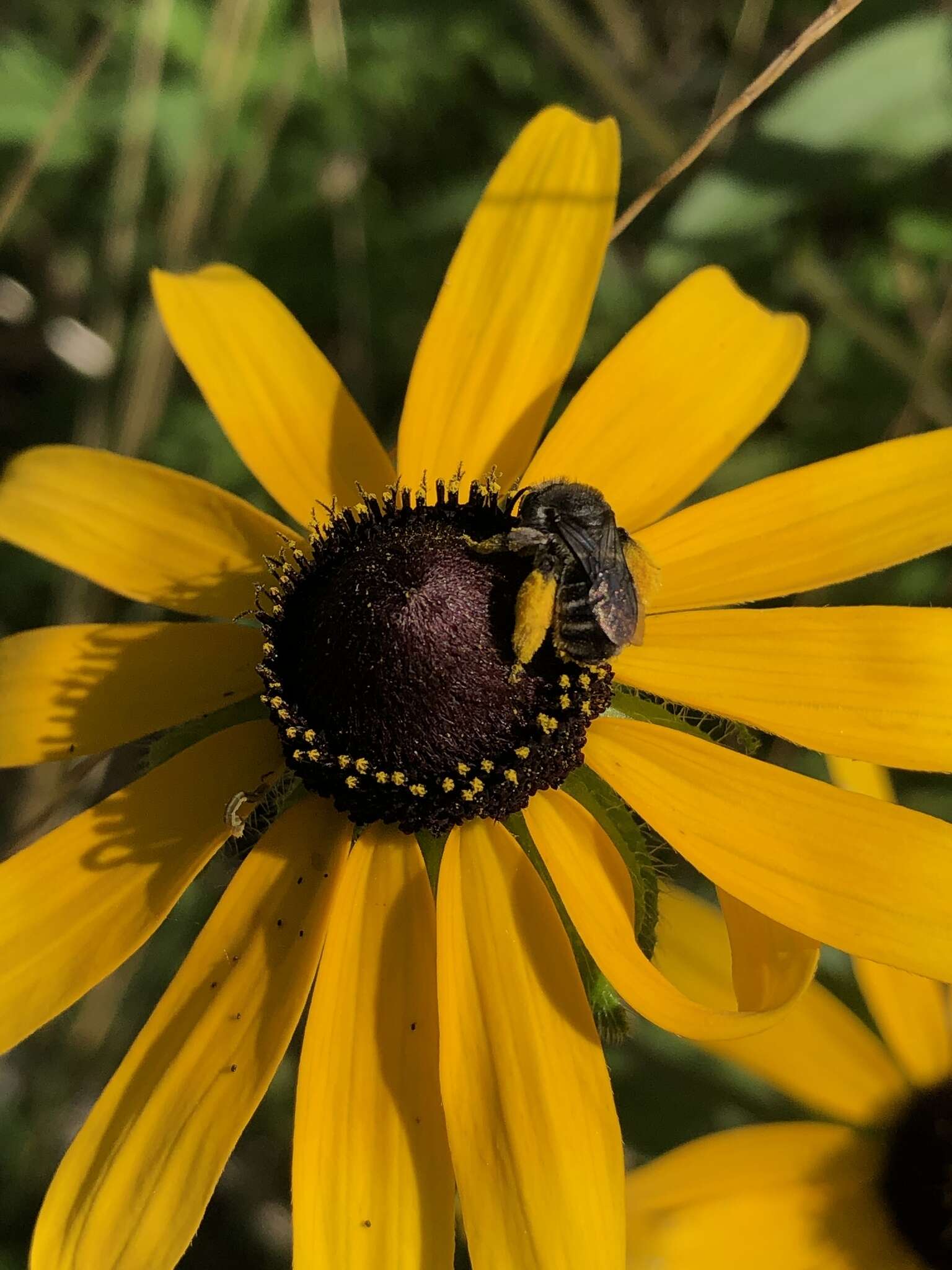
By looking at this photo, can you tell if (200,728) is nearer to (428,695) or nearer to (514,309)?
(428,695)

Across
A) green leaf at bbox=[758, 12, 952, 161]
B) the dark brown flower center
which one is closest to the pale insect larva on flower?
the dark brown flower center

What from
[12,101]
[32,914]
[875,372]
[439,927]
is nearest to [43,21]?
[12,101]

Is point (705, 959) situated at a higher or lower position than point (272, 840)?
lower

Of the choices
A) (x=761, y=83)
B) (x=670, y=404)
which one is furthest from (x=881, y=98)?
(x=670, y=404)

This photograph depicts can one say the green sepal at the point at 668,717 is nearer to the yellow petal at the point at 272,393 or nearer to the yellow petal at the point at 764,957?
the yellow petal at the point at 764,957

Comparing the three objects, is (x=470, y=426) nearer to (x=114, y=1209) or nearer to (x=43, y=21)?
(x=114, y=1209)

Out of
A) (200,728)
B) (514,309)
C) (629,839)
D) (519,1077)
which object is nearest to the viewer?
(519,1077)
